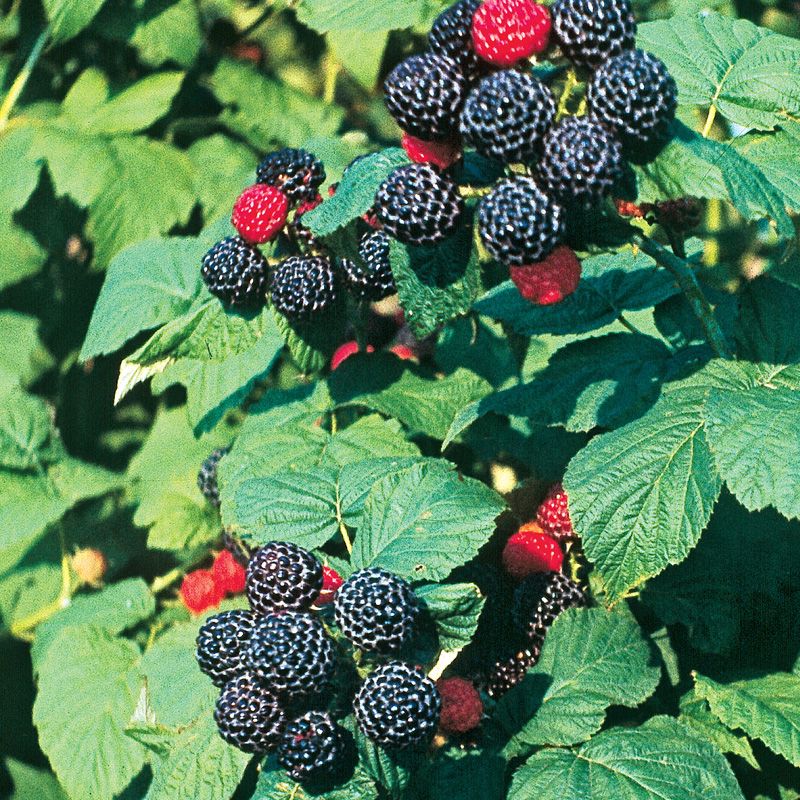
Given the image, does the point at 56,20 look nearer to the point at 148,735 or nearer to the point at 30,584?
the point at 30,584

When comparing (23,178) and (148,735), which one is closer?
(148,735)

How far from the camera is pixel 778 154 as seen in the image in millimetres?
1621

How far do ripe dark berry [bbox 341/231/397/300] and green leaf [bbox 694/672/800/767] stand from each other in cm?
76

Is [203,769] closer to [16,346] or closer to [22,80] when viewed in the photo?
[16,346]

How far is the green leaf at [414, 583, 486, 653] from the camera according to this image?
4.87 feet

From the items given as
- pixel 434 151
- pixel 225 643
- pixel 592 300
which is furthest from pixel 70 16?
pixel 225 643

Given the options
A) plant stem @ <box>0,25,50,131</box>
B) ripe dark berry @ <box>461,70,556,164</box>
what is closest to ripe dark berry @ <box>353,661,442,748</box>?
ripe dark berry @ <box>461,70,556,164</box>

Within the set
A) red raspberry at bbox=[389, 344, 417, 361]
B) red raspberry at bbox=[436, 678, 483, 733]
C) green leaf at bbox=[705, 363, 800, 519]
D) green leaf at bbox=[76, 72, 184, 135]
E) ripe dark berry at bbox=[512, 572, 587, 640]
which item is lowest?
red raspberry at bbox=[389, 344, 417, 361]

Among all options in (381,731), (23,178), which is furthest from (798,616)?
(23,178)

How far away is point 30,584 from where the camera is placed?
2.92m

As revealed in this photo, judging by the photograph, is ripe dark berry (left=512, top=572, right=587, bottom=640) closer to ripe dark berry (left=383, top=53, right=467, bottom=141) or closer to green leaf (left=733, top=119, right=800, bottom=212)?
green leaf (left=733, top=119, right=800, bottom=212)

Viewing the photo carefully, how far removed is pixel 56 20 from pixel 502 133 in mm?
1835

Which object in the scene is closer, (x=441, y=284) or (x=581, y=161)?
(x=581, y=161)

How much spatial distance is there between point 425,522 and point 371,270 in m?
0.39
